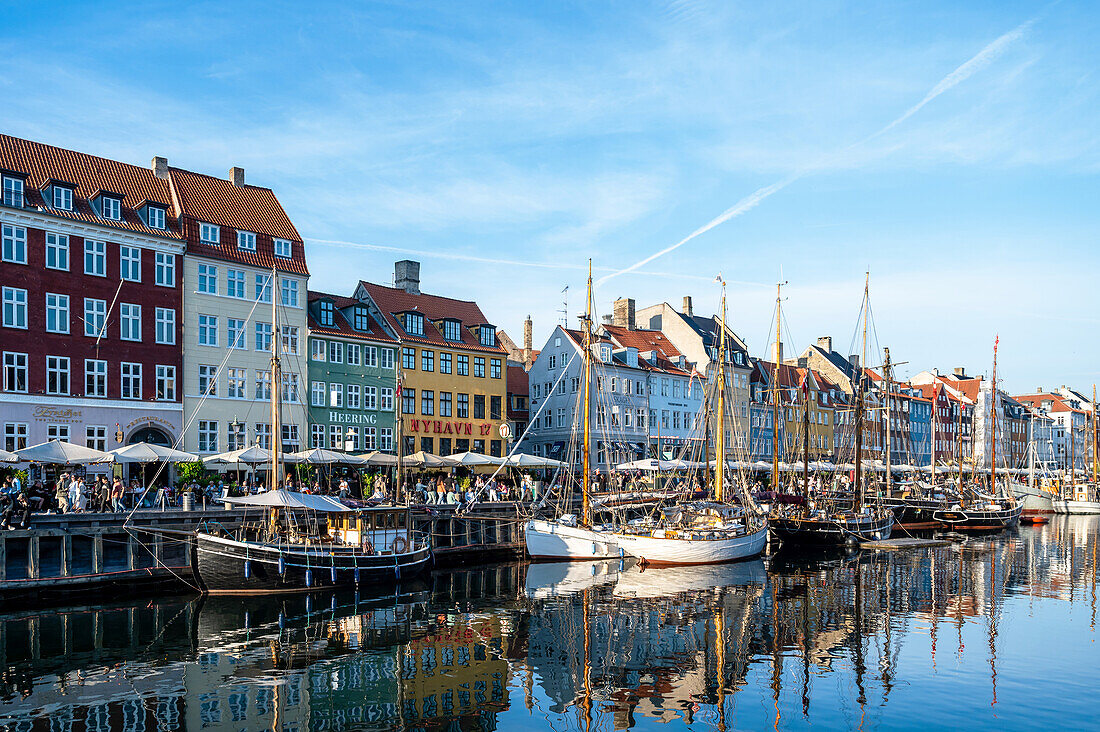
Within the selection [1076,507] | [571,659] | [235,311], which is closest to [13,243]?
[235,311]

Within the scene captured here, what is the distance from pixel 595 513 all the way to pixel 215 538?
26.1 meters

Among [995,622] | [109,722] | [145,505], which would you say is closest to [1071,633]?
[995,622]

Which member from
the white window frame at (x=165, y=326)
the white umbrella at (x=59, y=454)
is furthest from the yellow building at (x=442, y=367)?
the white umbrella at (x=59, y=454)

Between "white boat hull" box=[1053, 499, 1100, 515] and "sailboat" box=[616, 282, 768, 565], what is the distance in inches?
2532

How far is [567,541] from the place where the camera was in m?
48.2

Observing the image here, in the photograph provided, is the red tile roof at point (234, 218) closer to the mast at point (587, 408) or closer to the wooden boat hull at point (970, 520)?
the mast at point (587, 408)

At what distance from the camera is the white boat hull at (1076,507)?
100688 mm

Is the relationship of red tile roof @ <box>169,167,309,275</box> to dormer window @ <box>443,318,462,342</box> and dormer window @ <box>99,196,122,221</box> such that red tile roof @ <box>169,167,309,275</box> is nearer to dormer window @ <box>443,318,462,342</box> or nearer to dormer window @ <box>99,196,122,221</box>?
dormer window @ <box>99,196,122,221</box>

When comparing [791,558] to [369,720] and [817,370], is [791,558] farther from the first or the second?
[817,370]

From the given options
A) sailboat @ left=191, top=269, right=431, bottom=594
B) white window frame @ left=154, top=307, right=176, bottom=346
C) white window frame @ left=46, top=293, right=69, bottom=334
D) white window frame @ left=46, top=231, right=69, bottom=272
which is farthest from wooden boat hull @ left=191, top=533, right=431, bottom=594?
white window frame @ left=46, top=231, right=69, bottom=272

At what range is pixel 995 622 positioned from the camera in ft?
103

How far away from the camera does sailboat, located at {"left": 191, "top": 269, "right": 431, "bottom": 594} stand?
35.3m

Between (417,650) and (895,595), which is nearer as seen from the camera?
(417,650)

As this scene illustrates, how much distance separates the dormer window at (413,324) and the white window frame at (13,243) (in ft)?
85.6
